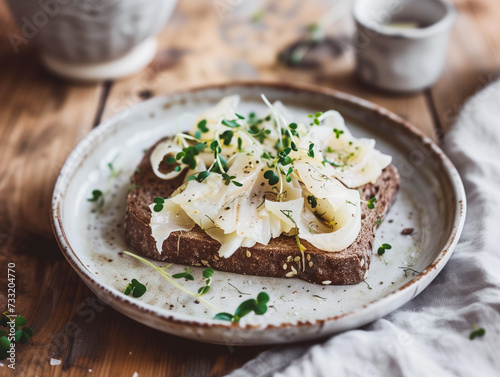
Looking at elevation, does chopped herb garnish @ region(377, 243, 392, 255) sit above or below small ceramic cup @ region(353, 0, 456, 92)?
below

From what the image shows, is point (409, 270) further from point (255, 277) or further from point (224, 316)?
point (224, 316)

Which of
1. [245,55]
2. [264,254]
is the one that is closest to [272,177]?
[264,254]

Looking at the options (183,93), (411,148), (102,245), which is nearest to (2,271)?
(102,245)

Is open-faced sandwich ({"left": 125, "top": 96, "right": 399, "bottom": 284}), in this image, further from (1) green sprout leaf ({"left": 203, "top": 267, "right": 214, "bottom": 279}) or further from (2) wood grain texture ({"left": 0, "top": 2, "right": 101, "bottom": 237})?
(2) wood grain texture ({"left": 0, "top": 2, "right": 101, "bottom": 237})

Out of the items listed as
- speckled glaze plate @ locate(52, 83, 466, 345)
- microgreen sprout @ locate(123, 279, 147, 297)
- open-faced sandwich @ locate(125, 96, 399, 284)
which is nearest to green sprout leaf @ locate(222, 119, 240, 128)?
open-faced sandwich @ locate(125, 96, 399, 284)

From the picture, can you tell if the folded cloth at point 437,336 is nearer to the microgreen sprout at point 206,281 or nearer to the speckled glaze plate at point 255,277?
the speckled glaze plate at point 255,277

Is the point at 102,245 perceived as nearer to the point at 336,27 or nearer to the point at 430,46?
the point at 430,46
